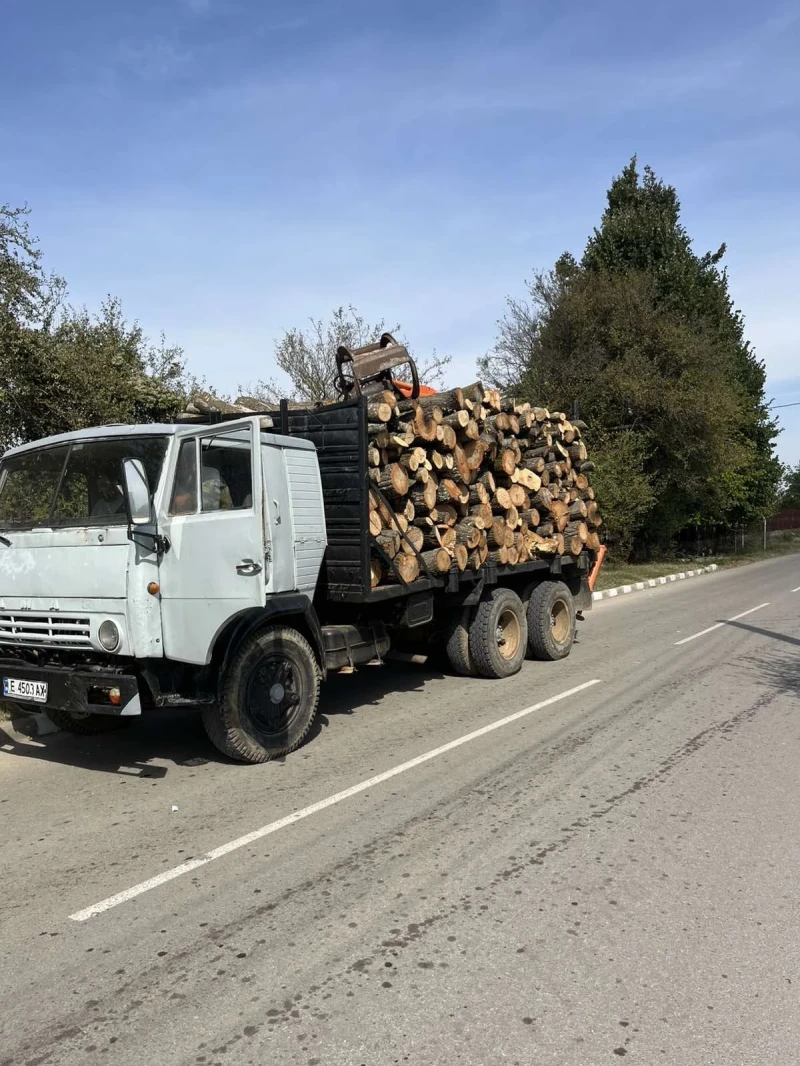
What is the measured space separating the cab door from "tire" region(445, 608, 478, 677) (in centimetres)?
338

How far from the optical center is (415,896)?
147 inches

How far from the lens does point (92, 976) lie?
10.4ft

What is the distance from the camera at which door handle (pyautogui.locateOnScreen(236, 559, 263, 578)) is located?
554 centimetres

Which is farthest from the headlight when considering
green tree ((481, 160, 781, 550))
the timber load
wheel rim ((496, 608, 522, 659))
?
green tree ((481, 160, 781, 550))

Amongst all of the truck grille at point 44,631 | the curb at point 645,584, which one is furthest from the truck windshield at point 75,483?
the curb at point 645,584

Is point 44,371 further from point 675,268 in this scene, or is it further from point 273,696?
point 675,268

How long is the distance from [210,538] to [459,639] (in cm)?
390

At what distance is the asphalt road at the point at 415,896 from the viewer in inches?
109

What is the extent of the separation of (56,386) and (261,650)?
6.57 meters

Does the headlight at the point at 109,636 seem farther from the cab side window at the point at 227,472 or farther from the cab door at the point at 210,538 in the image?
the cab side window at the point at 227,472

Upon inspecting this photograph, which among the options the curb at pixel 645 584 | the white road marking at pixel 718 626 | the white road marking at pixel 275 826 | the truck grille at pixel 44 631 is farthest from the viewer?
the curb at pixel 645 584

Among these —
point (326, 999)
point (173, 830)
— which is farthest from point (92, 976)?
point (173, 830)

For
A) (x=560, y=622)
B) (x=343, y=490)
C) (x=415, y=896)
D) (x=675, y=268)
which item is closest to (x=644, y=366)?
(x=675, y=268)

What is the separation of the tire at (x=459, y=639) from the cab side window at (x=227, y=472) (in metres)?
3.59
